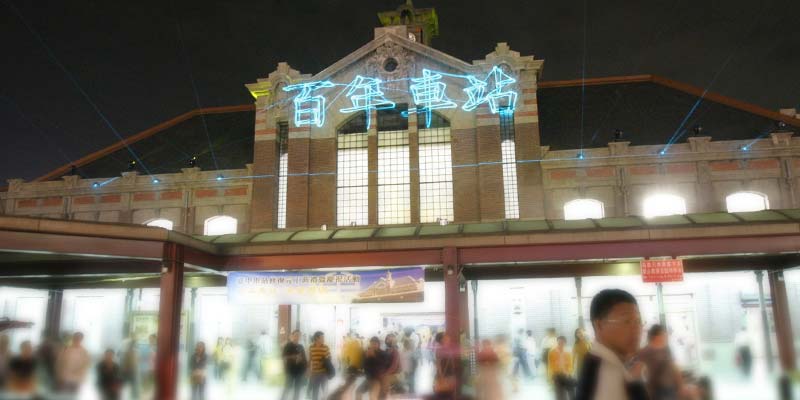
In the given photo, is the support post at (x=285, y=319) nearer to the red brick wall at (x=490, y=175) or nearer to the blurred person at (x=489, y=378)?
the red brick wall at (x=490, y=175)

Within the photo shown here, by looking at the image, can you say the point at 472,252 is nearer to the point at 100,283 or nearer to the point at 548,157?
the point at 548,157

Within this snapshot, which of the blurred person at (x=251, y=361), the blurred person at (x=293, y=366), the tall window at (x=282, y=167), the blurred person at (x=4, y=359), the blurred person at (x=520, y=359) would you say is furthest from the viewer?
the tall window at (x=282, y=167)

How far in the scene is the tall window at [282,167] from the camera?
90.5 ft

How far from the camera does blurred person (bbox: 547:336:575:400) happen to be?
13.1m

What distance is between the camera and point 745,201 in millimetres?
25266

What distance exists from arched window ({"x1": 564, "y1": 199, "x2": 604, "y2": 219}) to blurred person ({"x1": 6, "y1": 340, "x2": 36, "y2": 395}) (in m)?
20.2

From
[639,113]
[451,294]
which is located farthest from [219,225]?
[639,113]


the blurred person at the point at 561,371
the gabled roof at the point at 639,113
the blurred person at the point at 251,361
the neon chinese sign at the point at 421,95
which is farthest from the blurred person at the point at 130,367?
the gabled roof at the point at 639,113

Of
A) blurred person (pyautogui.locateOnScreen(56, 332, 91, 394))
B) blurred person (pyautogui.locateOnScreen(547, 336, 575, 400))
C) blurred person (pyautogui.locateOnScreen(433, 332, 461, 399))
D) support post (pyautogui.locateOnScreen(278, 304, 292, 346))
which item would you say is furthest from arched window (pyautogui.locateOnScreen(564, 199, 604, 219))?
blurred person (pyautogui.locateOnScreen(56, 332, 91, 394))

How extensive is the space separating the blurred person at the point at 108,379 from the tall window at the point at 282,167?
15.4 metres

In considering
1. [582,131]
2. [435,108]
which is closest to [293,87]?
[435,108]

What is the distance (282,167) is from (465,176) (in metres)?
8.48

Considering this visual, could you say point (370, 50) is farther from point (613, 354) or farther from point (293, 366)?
point (613, 354)

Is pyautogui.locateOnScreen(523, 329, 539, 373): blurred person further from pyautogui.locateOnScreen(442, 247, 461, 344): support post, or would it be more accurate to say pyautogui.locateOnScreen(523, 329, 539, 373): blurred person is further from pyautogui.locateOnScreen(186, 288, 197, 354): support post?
pyautogui.locateOnScreen(186, 288, 197, 354): support post
